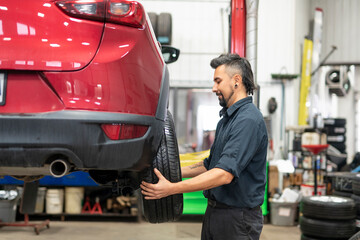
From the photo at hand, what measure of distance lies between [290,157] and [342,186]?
6.69ft

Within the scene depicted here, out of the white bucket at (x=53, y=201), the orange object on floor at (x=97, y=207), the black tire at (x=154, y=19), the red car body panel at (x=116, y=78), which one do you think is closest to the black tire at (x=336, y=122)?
the black tire at (x=154, y=19)

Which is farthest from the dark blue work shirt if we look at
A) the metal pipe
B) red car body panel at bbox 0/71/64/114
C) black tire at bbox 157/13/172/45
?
black tire at bbox 157/13/172/45

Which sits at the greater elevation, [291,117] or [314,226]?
[291,117]

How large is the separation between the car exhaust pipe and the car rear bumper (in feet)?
0.05

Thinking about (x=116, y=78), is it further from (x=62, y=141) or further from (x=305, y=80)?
(x=305, y=80)

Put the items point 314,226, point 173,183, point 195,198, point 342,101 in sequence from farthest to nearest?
point 342,101
point 195,198
point 314,226
point 173,183

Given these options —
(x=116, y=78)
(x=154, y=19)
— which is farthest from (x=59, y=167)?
(x=154, y=19)

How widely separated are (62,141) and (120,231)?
15.9 feet

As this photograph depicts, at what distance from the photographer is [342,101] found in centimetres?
1576

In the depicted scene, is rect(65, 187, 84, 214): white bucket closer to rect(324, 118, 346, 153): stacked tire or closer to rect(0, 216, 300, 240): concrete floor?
rect(0, 216, 300, 240): concrete floor

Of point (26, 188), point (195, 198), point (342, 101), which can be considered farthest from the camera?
point (342, 101)

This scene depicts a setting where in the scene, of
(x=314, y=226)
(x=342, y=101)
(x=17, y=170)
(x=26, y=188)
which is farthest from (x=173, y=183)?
(x=342, y=101)

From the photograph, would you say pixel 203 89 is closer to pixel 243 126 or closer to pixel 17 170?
pixel 243 126

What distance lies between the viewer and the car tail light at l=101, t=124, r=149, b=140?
4.59 ft
